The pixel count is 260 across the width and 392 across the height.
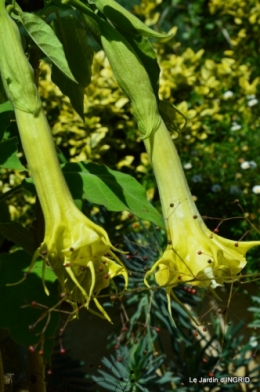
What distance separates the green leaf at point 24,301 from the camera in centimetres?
65

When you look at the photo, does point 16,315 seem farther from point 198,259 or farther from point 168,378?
point 168,378

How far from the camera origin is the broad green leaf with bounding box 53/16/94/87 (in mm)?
731

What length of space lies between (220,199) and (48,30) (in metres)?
1.43

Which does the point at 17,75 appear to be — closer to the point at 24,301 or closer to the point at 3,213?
the point at 24,301

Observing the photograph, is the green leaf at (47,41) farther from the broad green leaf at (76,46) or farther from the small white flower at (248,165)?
the small white flower at (248,165)

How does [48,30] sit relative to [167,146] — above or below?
above

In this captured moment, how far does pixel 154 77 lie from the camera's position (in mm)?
621

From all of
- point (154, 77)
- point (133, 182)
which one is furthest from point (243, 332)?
point (154, 77)

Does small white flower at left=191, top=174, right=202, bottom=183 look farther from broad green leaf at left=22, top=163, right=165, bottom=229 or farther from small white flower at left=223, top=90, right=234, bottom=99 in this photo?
broad green leaf at left=22, top=163, right=165, bottom=229

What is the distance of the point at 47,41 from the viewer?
0.53 metres

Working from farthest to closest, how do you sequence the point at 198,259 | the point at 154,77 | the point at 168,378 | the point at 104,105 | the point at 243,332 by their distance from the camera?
the point at 104,105 < the point at 243,332 < the point at 168,378 < the point at 154,77 < the point at 198,259

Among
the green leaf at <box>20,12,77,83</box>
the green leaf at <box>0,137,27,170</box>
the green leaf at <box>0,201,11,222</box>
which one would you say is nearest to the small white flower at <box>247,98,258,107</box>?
the green leaf at <box>0,201,11,222</box>

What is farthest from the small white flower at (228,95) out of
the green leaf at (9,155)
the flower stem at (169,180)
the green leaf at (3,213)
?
the flower stem at (169,180)

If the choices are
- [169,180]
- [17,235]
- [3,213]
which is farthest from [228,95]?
[169,180]
